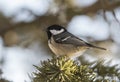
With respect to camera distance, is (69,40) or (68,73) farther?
(69,40)

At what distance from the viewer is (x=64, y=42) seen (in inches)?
88.1

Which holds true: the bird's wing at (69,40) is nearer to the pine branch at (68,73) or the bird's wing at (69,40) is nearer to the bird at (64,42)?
the bird at (64,42)

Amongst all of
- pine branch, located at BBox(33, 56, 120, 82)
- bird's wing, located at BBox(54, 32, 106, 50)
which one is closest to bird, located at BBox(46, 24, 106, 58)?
bird's wing, located at BBox(54, 32, 106, 50)

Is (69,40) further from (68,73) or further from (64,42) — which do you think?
(68,73)

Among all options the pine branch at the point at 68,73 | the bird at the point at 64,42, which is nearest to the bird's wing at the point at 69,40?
the bird at the point at 64,42

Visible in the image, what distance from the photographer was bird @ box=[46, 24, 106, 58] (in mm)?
2133

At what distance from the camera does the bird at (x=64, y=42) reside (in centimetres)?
213

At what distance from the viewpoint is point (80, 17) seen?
2693mm

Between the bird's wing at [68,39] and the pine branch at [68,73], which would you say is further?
the bird's wing at [68,39]

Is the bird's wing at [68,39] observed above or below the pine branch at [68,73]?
below

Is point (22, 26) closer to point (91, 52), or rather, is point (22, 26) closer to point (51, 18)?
point (51, 18)

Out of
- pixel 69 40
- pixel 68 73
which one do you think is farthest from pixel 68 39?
pixel 68 73

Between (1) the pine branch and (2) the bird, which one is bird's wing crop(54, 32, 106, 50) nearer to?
(2) the bird

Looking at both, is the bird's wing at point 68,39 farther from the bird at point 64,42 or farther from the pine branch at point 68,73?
the pine branch at point 68,73
